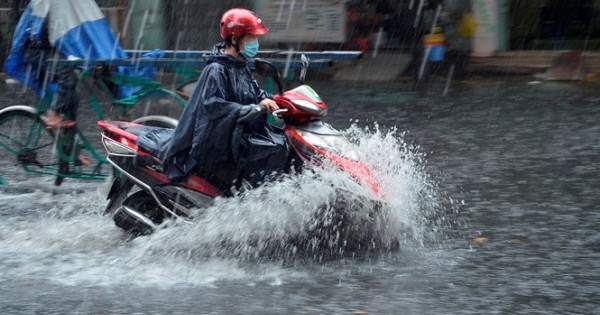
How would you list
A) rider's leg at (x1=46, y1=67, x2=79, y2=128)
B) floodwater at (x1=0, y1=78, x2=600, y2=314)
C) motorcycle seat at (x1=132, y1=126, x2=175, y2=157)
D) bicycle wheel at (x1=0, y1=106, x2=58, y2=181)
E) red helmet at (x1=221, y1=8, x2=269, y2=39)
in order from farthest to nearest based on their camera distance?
1. bicycle wheel at (x1=0, y1=106, x2=58, y2=181)
2. rider's leg at (x1=46, y1=67, x2=79, y2=128)
3. motorcycle seat at (x1=132, y1=126, x2=175, y2=157)
4. red helmet at (x1=221, y1=8, x2=269, y2=39)
5. floodwater at (x1=0, y1=78, x2=600, y2=314)

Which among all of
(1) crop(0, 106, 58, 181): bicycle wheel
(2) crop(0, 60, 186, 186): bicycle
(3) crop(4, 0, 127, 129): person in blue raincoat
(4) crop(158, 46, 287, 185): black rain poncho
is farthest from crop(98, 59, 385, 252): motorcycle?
(3) crop(4, 0, 127, 129): person in blue raincoat

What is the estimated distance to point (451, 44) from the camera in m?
17.1

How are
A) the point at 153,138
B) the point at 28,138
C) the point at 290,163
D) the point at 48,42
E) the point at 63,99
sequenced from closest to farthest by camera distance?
the point at 290,163 → the point at 153,138 → the point at 63,99 → the point at 28,138 → the point at 48,42

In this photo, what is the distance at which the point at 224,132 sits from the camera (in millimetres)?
6207

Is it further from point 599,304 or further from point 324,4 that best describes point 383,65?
point 599,304

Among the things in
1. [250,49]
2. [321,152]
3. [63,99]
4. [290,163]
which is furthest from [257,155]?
[63,99]

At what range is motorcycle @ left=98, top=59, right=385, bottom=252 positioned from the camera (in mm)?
6188

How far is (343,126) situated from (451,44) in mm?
5558

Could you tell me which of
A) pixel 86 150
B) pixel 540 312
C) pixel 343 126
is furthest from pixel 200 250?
pixel 343 126

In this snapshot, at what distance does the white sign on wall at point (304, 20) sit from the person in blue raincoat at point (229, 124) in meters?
11.3

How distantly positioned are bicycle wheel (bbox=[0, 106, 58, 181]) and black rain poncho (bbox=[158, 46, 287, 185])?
2.58 metres

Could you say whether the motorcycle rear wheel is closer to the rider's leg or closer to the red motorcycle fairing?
the red motorcycle fairing

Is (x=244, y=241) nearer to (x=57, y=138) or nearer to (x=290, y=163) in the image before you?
(x=290, y=163)

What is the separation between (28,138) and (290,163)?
10.7ft
